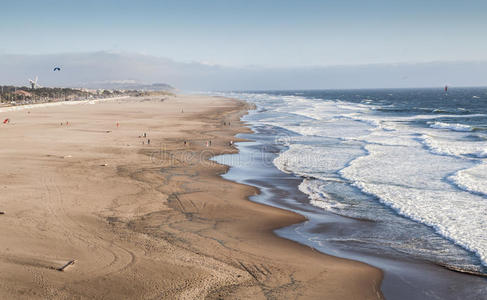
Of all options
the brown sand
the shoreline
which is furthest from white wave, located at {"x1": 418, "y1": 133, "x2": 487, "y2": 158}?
the brown sand

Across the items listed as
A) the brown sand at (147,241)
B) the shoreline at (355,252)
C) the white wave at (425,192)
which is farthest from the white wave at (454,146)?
the brown sand at (147,241)

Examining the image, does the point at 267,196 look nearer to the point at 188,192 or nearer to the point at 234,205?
the point at 234,205

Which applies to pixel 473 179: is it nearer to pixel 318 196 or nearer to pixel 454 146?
pixel 318 196

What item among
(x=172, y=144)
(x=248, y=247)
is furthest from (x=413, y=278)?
(x=172, y=144)

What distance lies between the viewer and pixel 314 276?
26.7 ft

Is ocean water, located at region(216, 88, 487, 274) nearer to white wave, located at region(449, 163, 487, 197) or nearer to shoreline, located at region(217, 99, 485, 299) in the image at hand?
white wave, located at region(449, 163, 487, 197)

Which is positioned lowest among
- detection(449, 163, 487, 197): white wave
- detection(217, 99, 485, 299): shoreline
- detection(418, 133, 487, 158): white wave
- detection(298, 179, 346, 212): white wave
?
detection(217, 99, 485, 299): shoreline

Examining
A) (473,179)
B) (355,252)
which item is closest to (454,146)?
(473,179)

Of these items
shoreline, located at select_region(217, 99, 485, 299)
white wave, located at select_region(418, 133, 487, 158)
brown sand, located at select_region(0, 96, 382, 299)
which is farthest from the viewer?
white wave, located at select_region(418, 133, 487, 158)

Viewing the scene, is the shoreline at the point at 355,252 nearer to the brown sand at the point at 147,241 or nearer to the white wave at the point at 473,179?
the brown sand at the point at 147,241

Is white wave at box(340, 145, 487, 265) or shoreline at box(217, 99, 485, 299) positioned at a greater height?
white wave at box(340, 145, 487, 265)

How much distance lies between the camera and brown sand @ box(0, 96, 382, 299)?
7.31 metres

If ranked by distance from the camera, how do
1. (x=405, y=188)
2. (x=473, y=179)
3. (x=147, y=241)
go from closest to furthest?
(x=147, y=241) < (x=405, y=188) < (x=473, y=179)

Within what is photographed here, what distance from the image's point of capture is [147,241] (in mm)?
9359
